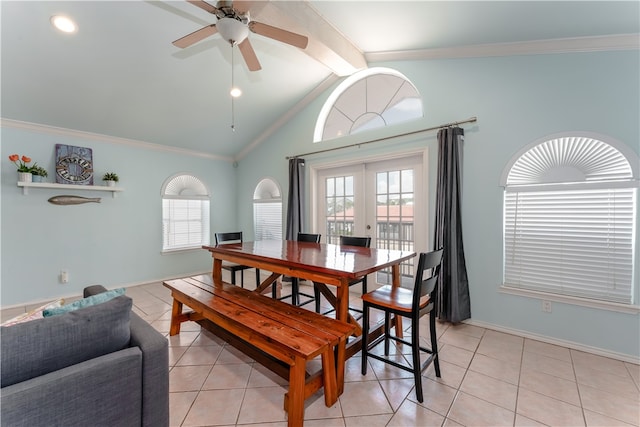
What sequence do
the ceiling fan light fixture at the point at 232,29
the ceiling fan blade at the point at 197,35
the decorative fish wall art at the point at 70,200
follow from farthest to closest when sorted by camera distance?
the decorative fish wall art at the point at 70,200
the ceiling fan blade at the point at 197,35
the ceiling fan light fixture at the point at 232,29

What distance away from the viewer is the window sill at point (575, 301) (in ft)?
7.72

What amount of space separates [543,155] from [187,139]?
521 cm

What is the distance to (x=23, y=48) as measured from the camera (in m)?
2.69

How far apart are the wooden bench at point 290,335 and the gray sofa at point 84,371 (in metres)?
0.59

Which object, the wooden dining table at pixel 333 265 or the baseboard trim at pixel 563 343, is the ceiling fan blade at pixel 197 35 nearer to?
the wooden dining table at pixel 333 265

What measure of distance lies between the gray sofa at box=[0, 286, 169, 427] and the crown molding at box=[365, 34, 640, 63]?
381cm

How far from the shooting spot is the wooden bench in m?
1.59

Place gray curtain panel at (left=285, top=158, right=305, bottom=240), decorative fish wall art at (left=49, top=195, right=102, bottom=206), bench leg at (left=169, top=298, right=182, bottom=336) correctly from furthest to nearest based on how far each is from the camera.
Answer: gray curtain panel at (left=285, top=158, right=305, bottom=240), decorative fish wall art at (left=49, top=195, right=102, bottom=206), bench leg at (left=169, top=298, right=182, bottom=336)

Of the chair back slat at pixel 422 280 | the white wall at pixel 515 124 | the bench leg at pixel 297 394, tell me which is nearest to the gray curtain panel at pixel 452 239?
the white wall at pixel 515 124

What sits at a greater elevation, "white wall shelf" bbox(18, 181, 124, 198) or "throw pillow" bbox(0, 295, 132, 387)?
"white wall shelf" bbox(18, 181, 124, 198)

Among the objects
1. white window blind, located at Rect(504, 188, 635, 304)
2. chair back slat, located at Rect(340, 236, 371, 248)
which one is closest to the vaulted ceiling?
white window blind, located at Rect(504, 188, 635, 304)

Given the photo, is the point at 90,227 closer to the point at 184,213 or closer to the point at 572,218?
the point at 184,213

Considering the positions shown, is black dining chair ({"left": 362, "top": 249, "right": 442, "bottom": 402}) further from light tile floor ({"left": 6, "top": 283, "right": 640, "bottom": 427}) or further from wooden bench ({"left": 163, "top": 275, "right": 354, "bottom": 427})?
wooden bench ({"left": 163, "top": 275, "right": 354, "bottom": 427})

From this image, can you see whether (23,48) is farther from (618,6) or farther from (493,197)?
(618,6)
